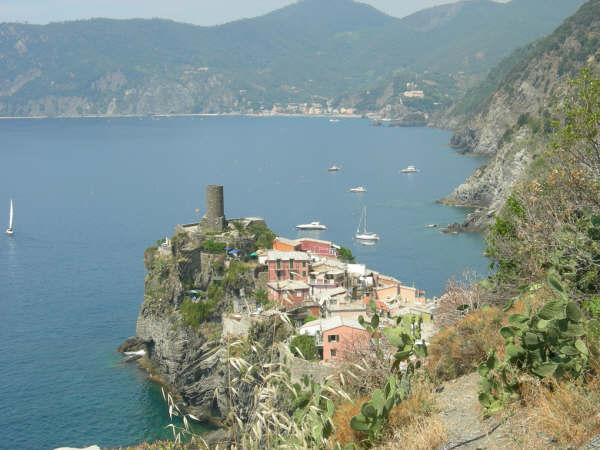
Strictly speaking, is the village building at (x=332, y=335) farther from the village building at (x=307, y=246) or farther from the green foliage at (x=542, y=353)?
the green foliage at (x=542, y=353)

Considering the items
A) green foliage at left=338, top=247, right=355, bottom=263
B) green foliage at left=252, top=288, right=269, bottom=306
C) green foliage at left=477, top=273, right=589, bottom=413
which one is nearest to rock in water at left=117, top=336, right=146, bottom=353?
green foliage at left=252, top=288, right=269, bottom=306

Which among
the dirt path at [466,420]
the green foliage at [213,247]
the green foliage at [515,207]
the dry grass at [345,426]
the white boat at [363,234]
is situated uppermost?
the green foliage at [515,207]

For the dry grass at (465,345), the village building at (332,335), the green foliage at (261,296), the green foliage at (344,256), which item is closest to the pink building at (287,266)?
the green foliage at (261,296)

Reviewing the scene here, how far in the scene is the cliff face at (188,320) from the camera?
27.0 m

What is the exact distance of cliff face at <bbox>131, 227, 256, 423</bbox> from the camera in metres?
27.0

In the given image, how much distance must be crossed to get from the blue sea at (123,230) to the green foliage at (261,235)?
31.6 ft

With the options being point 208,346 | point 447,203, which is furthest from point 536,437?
point 447,203

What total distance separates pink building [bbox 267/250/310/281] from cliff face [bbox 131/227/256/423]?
3.76 ft

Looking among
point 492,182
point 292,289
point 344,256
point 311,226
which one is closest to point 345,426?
point 292,289

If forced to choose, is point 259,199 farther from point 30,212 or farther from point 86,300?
point 86,300

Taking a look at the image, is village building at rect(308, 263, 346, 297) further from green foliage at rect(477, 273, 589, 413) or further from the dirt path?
green foliage at rect(477, 273, 589, 413)

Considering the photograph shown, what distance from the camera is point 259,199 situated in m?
79.5

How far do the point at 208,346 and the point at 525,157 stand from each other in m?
49.8

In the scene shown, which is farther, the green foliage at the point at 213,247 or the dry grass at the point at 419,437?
the green foliage at the point at 213,247
